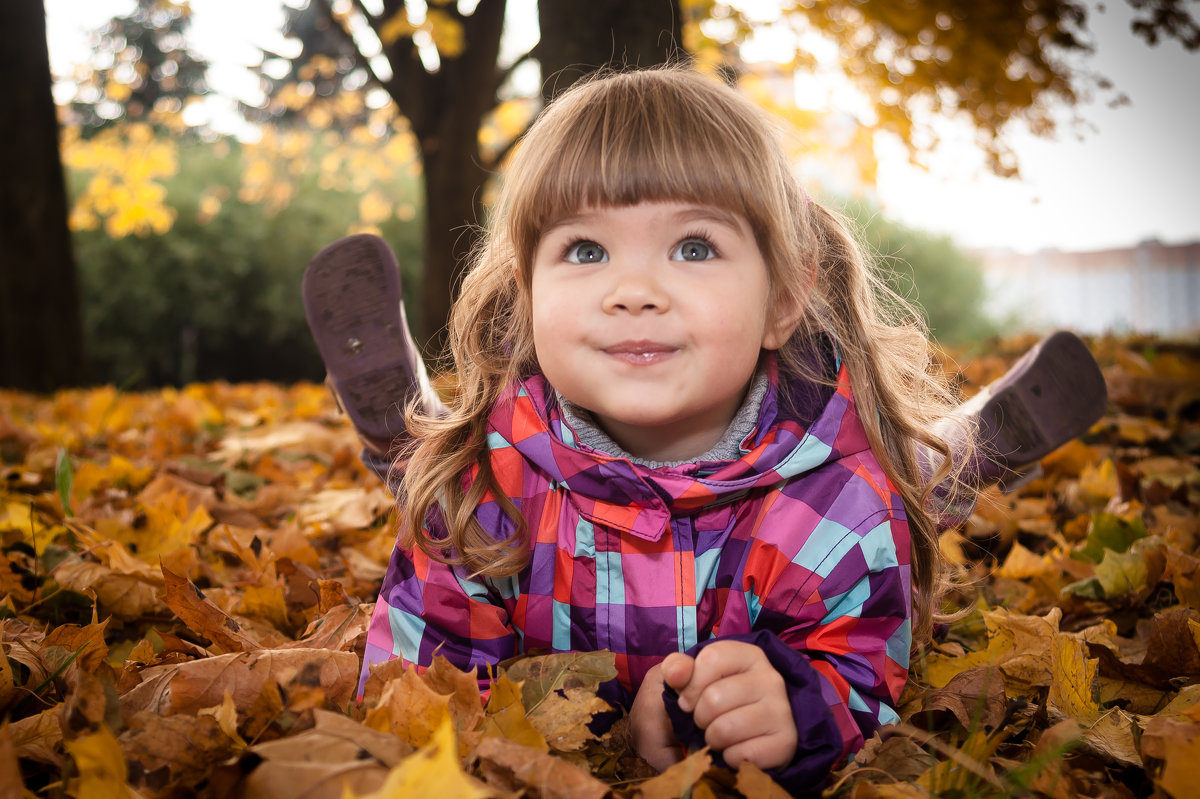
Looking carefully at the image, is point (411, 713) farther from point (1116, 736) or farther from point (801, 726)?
point (1116, 736)

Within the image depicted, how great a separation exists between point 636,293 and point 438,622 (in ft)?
2.05

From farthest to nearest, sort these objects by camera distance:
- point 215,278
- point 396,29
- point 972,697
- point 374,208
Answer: point 374,208 < point 215,278 < point 396,29 < point 972,697

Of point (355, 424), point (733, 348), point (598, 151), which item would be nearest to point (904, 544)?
point (733, 348)

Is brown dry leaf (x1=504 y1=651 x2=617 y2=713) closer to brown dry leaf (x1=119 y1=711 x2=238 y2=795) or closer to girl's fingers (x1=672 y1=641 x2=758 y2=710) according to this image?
girl's fingers (x1=672 y1=641 x2=758 y2=710)

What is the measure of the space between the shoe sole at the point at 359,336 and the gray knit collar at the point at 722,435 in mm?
584

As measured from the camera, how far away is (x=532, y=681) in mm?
1260

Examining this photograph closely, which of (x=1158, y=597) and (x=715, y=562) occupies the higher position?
(x=715, y=562)

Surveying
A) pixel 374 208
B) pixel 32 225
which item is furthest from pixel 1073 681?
pixel 374 208

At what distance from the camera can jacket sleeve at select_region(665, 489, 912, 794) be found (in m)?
1.24

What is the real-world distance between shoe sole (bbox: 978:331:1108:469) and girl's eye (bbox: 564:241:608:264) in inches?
43.5

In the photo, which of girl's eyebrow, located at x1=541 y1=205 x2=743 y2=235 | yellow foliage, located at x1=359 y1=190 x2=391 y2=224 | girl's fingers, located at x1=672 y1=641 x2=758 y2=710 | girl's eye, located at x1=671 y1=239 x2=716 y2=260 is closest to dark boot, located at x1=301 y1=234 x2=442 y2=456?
girl's eyebrow, located at x1=541 y1=205 x2=743 y2=235

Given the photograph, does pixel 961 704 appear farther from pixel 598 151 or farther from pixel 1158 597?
pixel 598 151

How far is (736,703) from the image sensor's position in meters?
1.11

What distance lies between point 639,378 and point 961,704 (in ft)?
2.26
